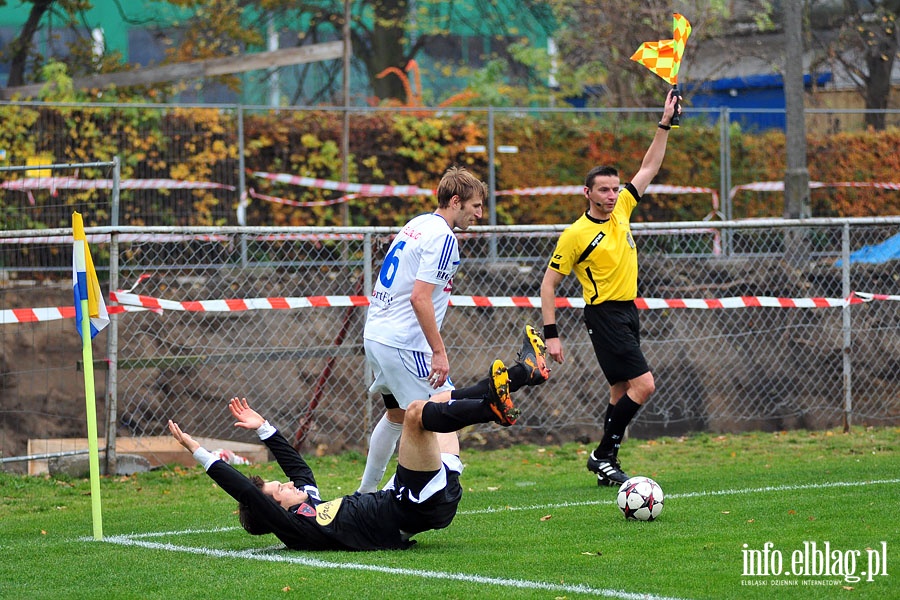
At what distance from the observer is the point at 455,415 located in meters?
5.80

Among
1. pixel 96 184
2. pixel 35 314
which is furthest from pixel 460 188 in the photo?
pixel 96 184

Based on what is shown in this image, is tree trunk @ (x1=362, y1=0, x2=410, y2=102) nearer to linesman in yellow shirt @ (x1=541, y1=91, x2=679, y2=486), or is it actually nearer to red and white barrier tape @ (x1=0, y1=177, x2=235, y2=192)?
red and white barrier tape @ (x1=0, y1=177, x2=235, y2=192)

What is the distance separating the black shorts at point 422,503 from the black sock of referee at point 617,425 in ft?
8.85

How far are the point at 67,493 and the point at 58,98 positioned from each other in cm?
907

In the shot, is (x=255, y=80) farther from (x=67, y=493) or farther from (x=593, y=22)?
(x=67, y=493)

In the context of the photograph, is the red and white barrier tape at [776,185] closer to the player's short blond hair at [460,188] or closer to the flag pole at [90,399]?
the player's short blond hair at [460,188]

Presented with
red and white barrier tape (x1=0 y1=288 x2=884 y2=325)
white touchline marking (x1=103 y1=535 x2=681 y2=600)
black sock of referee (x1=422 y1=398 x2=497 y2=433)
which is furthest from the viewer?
red and white barrier tape (x1=0 y1=288 x2=884 y2=325)

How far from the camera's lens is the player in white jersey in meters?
6.74

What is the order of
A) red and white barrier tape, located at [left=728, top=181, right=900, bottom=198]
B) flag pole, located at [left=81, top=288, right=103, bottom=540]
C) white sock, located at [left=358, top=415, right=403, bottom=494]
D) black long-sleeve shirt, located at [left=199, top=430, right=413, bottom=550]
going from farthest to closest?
red and white barrier tape, located at [left=728, top=181, right=900, bottom=198] < white sock, located at [left=358, top=415, right=403, bottom=494] < flag pole, located at [left=81, top=288, right=103, bottom=540] < black long-sleeve shirt, located at [left=199, top=430, right=413, bottom=550]

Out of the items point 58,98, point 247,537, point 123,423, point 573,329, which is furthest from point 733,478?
point 58,98

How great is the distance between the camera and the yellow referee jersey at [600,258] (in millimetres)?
8500

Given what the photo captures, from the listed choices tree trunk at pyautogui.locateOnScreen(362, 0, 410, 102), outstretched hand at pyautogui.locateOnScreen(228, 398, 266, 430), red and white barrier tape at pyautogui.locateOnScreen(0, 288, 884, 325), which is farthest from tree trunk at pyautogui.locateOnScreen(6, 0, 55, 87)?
outstretched hand at pyautogui.locateOnScreen(228, 398, 266, 430)

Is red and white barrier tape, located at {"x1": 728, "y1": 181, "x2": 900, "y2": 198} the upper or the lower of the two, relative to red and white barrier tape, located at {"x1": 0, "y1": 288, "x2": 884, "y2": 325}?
upper

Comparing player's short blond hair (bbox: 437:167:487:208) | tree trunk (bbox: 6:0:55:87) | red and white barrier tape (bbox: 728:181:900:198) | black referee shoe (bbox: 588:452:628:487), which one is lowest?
black referee shoe (bbox: 588:452:628:487)
